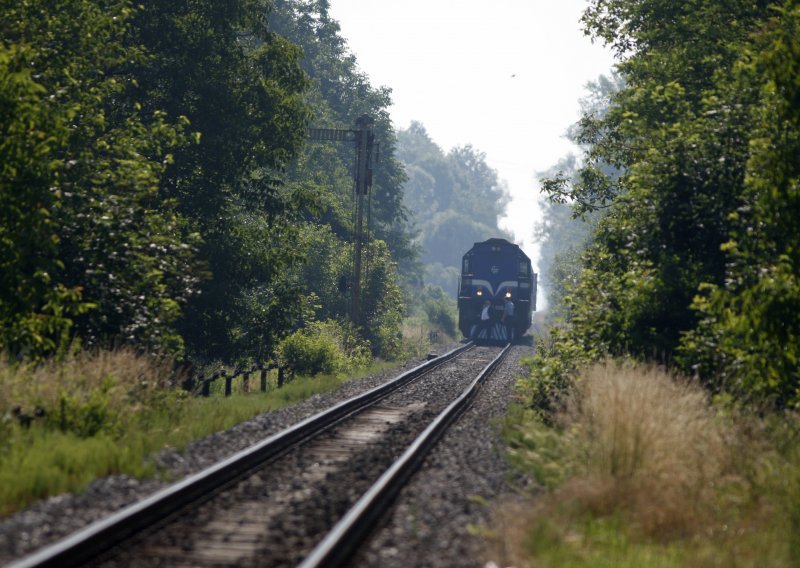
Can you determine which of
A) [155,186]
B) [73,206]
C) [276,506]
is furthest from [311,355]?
[276,506]

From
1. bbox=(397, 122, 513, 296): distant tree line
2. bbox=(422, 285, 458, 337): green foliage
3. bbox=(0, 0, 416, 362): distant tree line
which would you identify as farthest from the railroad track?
bbox=(397, 122, 513, 296): distant tree line

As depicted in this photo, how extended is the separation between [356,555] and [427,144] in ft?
610

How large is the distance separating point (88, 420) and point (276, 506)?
3919 mm

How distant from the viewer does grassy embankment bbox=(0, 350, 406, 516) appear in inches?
327

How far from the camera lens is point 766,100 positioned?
10.6 metres

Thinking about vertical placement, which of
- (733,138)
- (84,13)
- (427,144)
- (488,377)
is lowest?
(488,377)

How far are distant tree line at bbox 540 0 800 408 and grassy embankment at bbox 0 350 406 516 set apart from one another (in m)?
6.27

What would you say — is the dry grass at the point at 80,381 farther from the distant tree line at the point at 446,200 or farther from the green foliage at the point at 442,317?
the distant tree line at the point at 446,200

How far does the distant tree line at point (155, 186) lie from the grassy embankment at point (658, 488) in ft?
23.3

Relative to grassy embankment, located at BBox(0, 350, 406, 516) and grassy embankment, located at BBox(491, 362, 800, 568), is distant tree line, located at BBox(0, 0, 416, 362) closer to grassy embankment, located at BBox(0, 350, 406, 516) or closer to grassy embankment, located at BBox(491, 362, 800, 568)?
grassy embankment, located at BBox(0, 350, 406, 516)

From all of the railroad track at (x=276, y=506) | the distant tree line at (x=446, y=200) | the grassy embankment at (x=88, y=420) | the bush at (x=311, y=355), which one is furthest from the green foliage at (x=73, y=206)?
the distant tree line at (x=446, y=200)

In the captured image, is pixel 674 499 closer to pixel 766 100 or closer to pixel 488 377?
pixel 766 100

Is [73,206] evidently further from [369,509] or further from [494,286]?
[494,286]

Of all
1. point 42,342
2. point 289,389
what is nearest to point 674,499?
point 42,342
